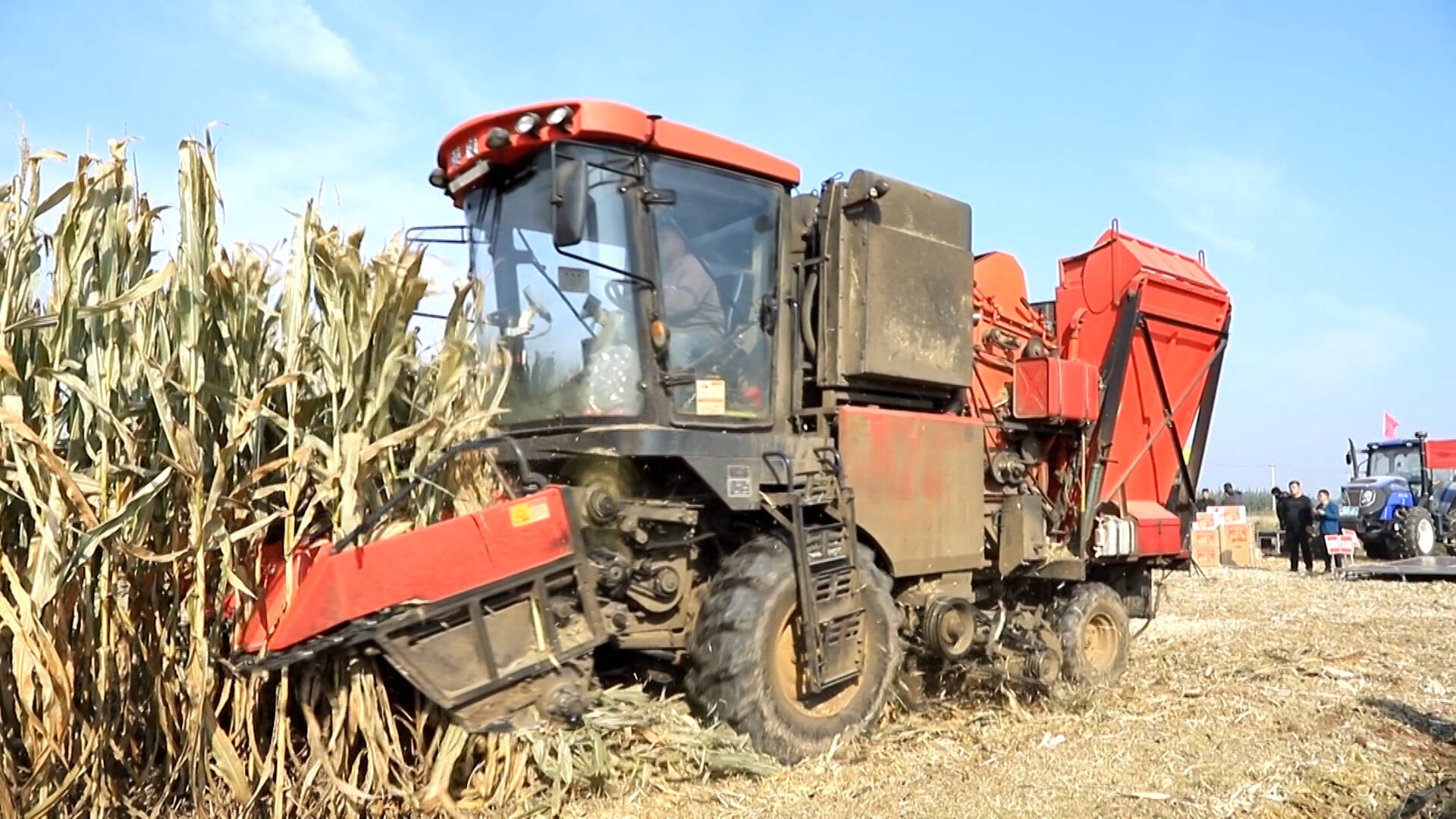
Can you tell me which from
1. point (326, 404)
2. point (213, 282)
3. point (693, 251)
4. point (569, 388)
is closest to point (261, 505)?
point (326, 404)

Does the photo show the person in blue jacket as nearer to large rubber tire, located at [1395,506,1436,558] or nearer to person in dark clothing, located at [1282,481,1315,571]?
person in dark clothing, located at [1282,481,1315,571]

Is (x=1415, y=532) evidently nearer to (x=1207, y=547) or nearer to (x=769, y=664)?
(x=1207, y=547)

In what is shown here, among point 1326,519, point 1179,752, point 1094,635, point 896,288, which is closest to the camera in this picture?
point 1179,752

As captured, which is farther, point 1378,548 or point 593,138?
point 1378,548

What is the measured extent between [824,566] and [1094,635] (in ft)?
9.05

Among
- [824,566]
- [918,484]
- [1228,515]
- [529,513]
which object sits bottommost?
[1228,515]

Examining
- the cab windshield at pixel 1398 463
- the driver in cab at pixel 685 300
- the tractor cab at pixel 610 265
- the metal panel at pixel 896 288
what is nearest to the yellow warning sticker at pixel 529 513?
the tractor cab at pixel 610 265

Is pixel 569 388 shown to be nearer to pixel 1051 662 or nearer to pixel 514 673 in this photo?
pixel 514 673

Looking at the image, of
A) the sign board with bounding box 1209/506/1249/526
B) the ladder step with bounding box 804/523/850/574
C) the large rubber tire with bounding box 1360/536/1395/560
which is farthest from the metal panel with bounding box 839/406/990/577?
the large rubber tire with bounding box 1360/536/1395/560

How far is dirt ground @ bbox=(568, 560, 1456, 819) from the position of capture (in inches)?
154

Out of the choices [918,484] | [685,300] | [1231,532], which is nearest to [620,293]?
[685,300]

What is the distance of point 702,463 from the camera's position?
174 inches

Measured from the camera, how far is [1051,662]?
6004 mm

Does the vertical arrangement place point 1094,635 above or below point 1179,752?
above
